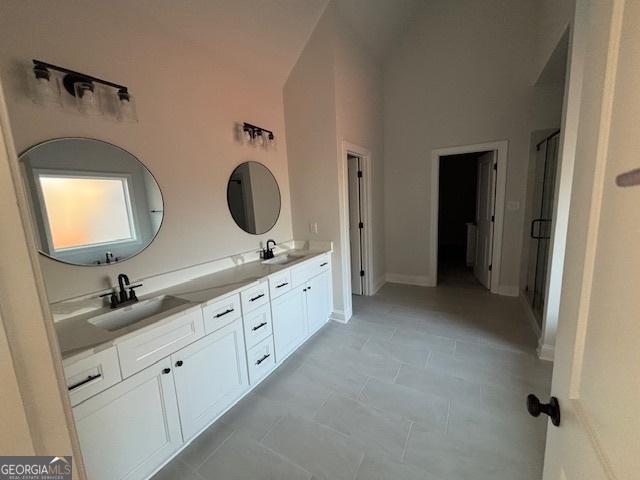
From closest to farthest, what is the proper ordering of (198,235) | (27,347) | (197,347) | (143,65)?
(27,347), (197,347), (143,65), (198,235)

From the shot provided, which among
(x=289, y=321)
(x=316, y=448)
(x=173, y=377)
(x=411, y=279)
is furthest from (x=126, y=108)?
(x=411, y=279)

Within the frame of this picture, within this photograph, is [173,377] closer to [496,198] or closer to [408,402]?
[408,402]

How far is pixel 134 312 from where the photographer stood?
68.2 inches

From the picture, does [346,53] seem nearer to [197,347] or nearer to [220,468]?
[197,347]

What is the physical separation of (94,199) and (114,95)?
68 centimetres

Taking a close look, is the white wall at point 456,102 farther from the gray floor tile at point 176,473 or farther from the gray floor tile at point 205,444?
the gray floor tile at point 176,473

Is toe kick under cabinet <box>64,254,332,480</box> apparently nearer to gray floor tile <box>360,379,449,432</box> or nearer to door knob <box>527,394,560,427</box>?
gray floor tile <box>360,379,449,432</box>

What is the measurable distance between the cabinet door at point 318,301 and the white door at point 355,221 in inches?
36.3

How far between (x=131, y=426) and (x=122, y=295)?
0.76 m

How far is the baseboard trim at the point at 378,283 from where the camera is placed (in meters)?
4.07

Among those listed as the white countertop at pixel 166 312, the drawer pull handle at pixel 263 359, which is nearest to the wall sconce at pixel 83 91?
the white countertop at pixel 166 312

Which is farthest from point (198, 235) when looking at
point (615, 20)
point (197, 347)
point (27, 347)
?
point (615, 20)

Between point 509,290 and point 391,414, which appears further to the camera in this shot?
point 509,290

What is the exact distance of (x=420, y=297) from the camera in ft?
12.5
